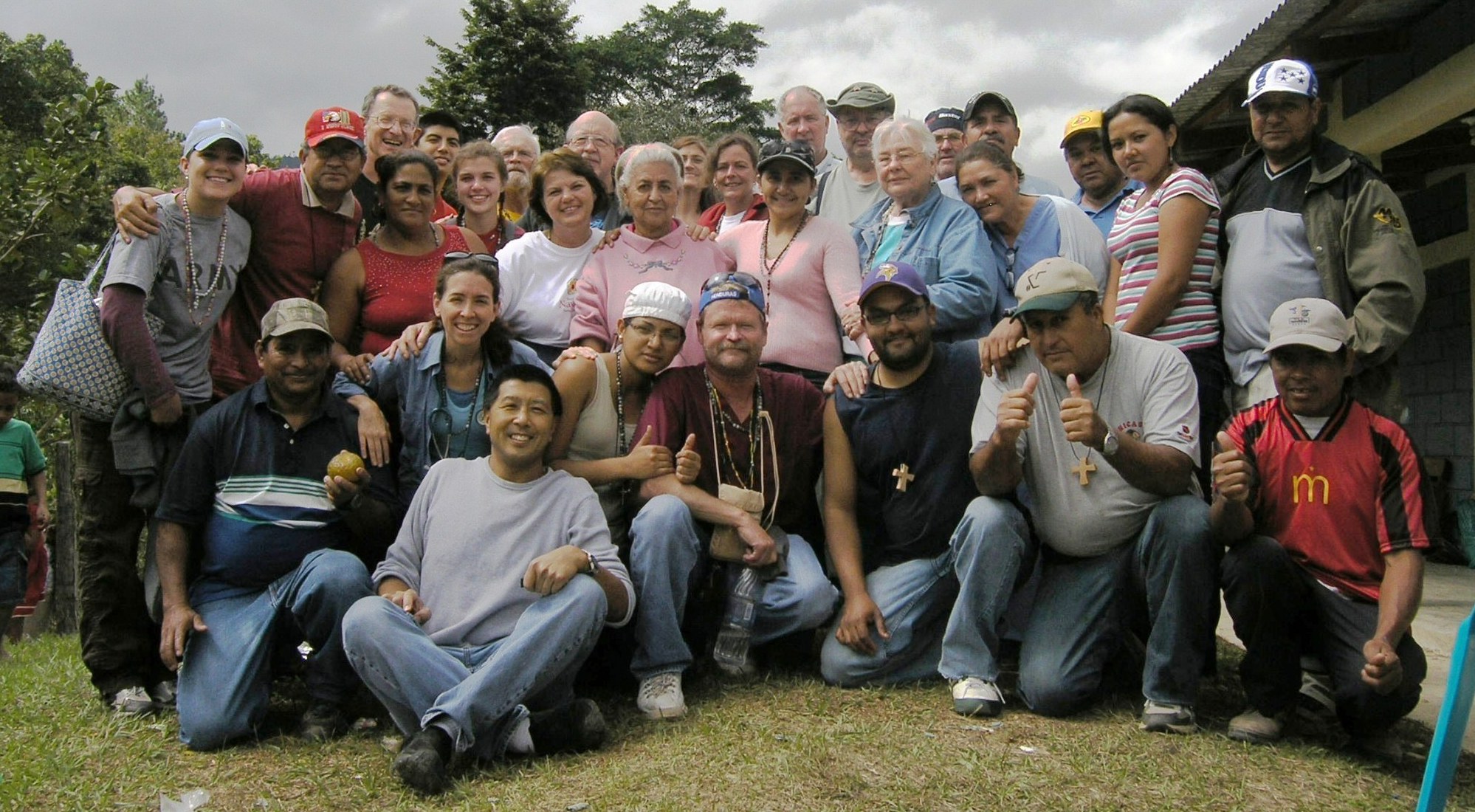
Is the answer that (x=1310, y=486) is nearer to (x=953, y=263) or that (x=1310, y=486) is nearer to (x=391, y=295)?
(x=953, y=263)

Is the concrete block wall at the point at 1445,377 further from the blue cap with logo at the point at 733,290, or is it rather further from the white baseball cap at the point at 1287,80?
the blue cap with logo at the point at 733,290

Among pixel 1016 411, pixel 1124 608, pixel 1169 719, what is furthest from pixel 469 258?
pixel 1169 719

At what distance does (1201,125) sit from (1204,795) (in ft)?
26.0

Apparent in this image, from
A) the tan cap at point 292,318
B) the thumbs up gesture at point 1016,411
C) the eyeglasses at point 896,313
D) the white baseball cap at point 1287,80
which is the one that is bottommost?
the thumbs up gesture at point 1016,411

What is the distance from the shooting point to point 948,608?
4.85 metres

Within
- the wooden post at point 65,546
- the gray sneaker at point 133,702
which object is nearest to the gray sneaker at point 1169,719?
→ the gray sneaker at point 133,702

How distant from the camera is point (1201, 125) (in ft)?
33.0

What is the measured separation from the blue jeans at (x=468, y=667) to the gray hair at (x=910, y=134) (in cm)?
263

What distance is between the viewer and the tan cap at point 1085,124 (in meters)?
5.70

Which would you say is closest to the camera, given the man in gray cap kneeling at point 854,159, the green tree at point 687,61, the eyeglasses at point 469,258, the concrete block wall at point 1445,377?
the eyeglasses at point 469,258

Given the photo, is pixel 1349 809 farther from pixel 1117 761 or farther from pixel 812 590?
pixel 812 590

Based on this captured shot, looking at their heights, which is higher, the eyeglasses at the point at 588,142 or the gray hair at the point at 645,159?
the eyeglasses at the point at 588,142

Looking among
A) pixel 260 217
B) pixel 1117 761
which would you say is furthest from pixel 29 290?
pixel 1117 761

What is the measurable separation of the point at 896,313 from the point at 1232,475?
1.42 metres
